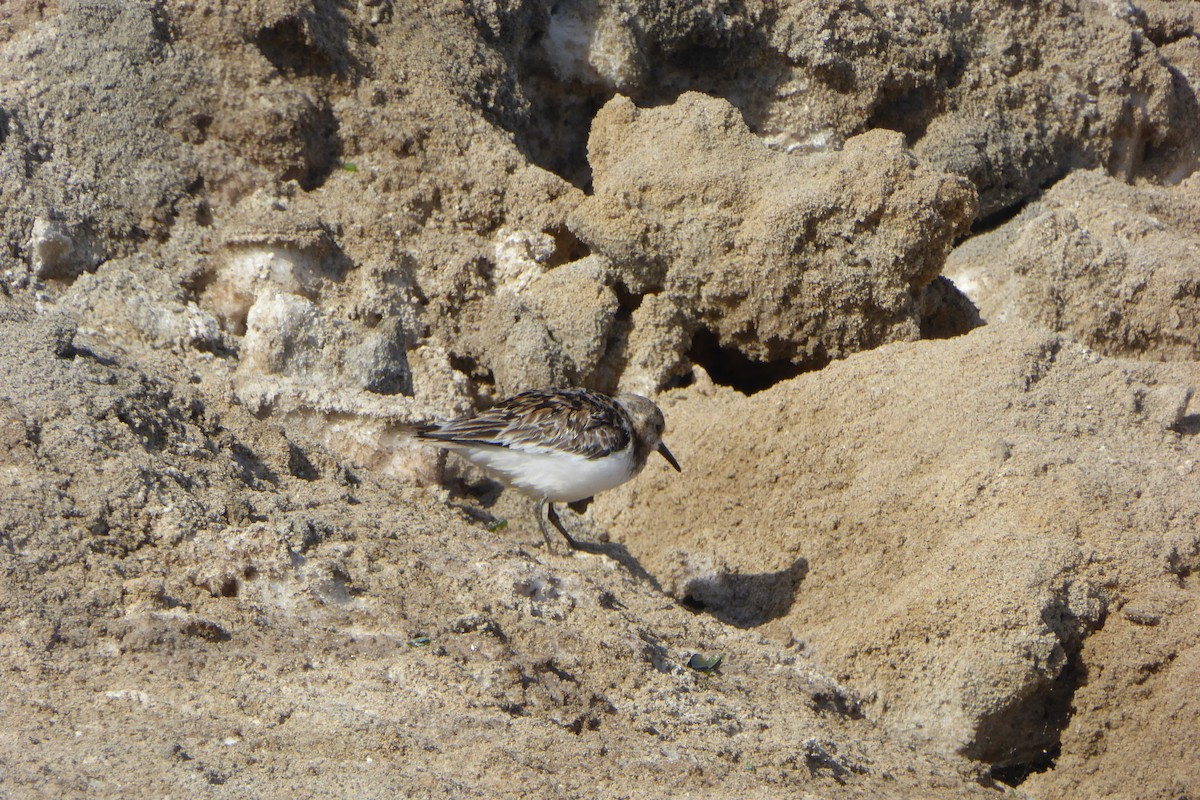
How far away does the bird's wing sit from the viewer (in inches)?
223

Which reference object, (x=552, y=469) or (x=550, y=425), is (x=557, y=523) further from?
(x=550, y=425)

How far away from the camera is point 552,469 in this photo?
580cm

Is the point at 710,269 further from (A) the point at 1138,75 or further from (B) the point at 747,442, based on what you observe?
(A) the point at 1138,75

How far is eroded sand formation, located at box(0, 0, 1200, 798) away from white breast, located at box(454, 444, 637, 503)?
0.77ft

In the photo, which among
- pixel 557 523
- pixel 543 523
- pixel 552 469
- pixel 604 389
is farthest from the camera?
pixel 604 389

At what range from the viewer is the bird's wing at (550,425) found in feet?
18.6

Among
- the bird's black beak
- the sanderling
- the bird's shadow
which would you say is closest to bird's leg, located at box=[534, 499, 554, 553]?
the sanderling

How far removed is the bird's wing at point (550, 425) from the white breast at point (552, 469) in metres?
0.04

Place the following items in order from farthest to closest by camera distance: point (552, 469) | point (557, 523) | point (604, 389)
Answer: point (604, 389), point (557, 523), point (552, 469)

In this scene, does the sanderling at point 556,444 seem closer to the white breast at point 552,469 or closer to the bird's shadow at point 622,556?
the white breast at point 552,469

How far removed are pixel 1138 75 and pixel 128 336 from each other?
21.1 feet

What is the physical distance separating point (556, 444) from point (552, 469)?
0.38ft

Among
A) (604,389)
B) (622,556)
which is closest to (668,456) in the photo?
(622,556)

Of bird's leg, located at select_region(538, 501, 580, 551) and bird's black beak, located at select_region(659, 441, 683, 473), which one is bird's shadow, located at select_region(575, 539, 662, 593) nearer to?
bird's leg, located at select_region(538, 501, 580, 551)
